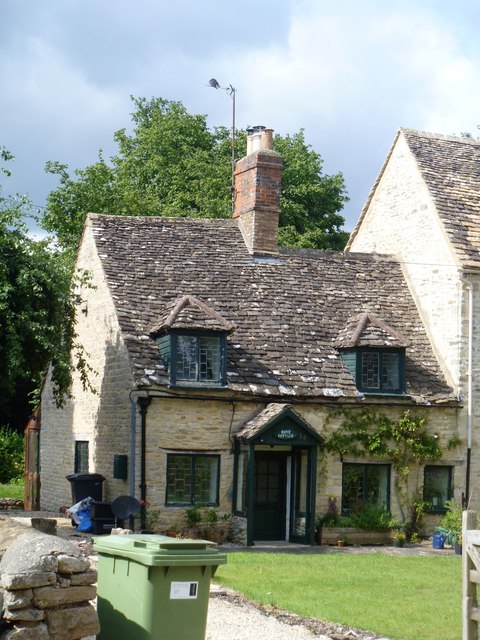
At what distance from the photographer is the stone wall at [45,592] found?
1043 cm

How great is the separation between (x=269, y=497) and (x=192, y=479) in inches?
82.8

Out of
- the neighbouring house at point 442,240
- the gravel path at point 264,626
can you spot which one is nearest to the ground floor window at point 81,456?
the neighbouring house at point 442,240

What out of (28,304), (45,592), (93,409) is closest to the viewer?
(45,592)

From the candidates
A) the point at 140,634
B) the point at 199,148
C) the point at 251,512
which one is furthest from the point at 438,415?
the point at 199,148

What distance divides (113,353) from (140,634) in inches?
600

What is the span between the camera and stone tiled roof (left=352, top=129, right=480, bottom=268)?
27.6m

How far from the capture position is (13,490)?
125 feet

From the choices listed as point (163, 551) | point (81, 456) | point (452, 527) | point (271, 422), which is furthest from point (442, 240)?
point (163, 551)

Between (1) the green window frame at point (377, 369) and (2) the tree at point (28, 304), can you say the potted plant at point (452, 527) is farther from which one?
(2) the tree at point (28, 304)

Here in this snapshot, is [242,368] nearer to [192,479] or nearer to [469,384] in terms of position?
[192,479]

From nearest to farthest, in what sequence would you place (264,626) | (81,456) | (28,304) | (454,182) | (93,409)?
(264,626)
(28,304)
(93,409)
(81,456)
(454,182)

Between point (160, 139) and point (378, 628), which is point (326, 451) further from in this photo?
point (160, 139)

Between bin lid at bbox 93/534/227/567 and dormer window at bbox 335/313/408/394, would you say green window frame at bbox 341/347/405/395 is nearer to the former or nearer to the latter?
dormer window at bbox 335/313/408/394

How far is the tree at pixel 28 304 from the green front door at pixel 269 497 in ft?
16.6
